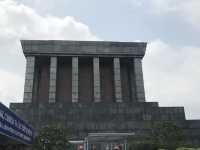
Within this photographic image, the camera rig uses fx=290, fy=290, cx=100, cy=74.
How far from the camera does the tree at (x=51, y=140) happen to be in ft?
95.7

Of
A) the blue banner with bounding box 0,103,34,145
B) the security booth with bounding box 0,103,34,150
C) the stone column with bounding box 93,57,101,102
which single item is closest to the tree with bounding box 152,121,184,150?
the security booth with bounding box 0,103,34,150

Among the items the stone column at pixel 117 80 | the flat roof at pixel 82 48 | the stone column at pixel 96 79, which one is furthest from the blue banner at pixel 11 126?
the flat roof at pixel 82 48

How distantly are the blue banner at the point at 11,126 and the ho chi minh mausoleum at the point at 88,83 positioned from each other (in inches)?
584

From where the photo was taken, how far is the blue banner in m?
Answer: 16.2

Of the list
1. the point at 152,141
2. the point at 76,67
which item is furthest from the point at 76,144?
the point at 76,67

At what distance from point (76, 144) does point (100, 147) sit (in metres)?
6.05

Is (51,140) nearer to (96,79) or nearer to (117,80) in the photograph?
(96,79)

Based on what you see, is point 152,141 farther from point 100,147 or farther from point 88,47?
point 88,47

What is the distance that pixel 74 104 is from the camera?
39.1m

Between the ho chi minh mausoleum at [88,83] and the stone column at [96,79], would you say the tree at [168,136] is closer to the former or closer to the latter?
the ho chi minh mausoleum at [88,83]

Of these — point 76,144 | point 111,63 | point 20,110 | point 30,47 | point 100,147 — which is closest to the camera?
point 100,147

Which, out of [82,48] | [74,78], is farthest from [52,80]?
[82,48]

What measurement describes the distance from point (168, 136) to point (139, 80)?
58.9 feet

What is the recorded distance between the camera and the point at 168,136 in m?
31.3
